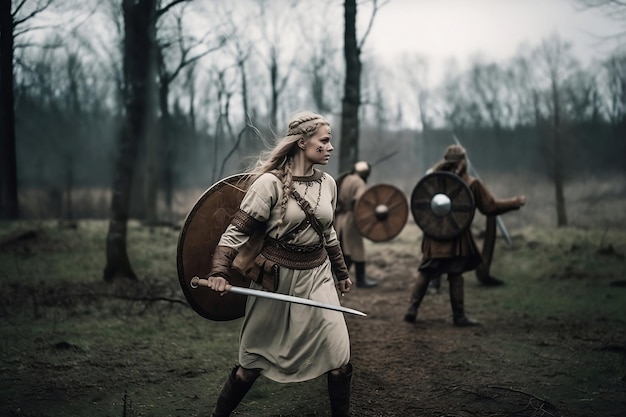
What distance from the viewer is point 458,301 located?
606 centimetres

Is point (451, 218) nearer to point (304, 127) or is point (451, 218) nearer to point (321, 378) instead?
point (321, 378)

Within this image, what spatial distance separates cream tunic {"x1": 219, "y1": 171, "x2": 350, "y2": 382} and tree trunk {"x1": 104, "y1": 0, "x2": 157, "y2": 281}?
207 inches

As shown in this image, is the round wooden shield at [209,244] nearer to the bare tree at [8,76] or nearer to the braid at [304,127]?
the braid at [304,127]

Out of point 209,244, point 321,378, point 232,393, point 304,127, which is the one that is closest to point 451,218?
point 321,378

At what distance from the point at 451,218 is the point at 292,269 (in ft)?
10.7

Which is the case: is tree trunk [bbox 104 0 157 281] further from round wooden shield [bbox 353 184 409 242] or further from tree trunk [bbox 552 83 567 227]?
tree trunk [bbox 552 83 567 227]

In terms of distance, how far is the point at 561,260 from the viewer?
9781 millimetres

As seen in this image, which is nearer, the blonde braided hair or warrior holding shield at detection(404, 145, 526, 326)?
the blonde braided hair

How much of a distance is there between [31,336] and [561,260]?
798 cm

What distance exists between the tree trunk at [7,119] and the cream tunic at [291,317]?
170 inches

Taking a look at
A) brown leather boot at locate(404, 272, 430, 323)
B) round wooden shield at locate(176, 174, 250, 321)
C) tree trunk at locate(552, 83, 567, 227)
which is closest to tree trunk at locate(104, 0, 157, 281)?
brown leather boot at locate(404, 272, 430, 323)

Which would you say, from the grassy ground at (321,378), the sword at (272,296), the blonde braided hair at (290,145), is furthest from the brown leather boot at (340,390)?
the blonde braided hair at (290,145)

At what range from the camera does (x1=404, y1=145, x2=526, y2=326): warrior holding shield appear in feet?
19.3

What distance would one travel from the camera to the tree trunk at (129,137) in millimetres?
7883
